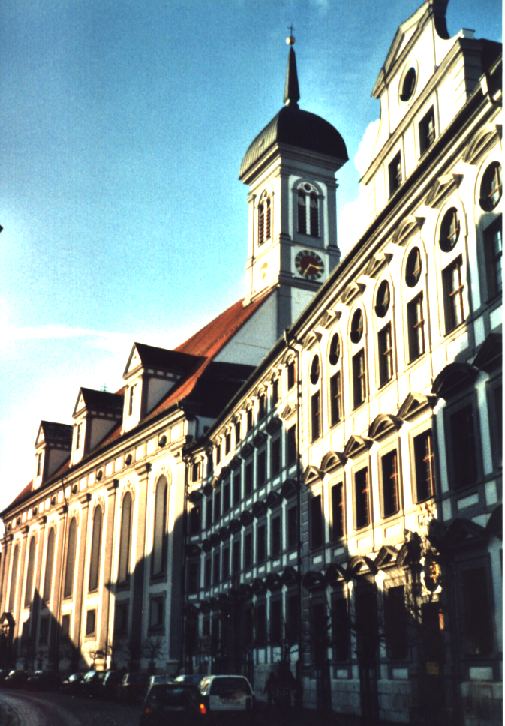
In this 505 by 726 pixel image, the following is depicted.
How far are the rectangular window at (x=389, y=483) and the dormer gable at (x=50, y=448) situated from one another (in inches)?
2420

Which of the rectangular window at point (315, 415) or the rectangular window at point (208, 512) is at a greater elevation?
the rectangular window at point (315, 415)

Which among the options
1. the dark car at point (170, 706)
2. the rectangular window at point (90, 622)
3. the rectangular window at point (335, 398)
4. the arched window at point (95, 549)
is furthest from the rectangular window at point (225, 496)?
the rectangular window at point (90, 622)

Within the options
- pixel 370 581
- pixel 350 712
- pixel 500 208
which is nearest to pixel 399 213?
pixel 500 208

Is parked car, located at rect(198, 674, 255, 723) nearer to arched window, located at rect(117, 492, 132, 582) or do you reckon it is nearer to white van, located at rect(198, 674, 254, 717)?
white van, located at rect(198, 674, 254, 717)

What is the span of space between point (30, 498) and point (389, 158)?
6421 centimetres

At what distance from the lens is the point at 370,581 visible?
2703 cm

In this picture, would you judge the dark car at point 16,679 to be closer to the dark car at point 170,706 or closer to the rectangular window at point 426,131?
the dark car at point 170,706

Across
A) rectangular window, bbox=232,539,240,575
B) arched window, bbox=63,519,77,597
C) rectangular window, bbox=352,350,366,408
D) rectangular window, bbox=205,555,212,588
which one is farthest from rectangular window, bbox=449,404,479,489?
arched window, bbox=63,519,77,597

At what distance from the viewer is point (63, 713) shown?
3325cm

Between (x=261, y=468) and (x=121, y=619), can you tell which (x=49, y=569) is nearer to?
(x=121, y=619)

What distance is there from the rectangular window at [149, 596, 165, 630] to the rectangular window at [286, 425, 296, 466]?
2062 centimetres

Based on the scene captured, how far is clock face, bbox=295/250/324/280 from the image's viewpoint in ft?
→ 207

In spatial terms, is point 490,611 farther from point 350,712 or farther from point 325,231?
point 325,231

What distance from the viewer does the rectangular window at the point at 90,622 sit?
64.2m
